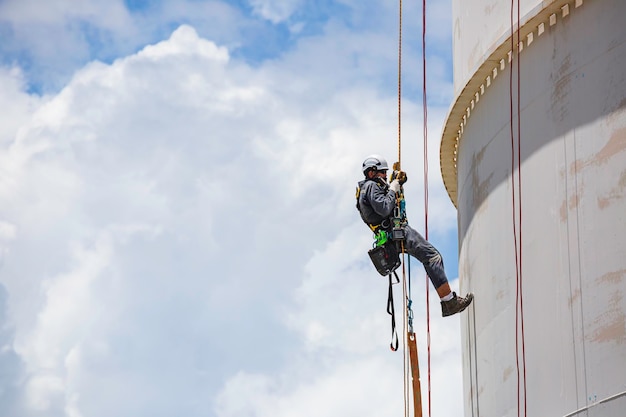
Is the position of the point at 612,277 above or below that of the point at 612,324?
above

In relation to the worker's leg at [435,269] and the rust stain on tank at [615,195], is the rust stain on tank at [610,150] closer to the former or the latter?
the rust stain on tank at [615,195]

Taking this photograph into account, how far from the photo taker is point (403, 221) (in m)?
15.7

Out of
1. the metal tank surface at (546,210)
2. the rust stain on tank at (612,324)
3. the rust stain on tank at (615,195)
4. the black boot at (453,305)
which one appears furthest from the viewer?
the black boot at (453,305)

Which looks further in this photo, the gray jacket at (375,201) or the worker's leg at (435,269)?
the gray jacket at (375,201)

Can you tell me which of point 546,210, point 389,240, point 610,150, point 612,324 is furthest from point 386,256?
point 612,324

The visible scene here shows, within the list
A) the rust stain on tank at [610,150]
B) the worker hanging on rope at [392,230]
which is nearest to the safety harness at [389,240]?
the worker hanging on rope at [392,230]

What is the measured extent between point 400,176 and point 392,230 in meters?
0.71

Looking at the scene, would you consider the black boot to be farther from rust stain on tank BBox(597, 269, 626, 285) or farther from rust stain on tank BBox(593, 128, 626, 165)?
rust stain on tank BBox(593, 128, 626, 165)

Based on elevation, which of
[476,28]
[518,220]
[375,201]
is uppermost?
[476,28]

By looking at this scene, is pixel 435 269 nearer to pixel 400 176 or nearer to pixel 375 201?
pixel 375 201

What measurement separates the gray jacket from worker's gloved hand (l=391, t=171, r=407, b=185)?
0.59 ft

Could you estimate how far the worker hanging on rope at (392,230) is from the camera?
15477 mm

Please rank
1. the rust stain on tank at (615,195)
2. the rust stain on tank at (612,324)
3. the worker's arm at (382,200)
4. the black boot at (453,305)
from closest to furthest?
the rust stain on tank at (612,324) → the rust stain on tank at (615,195) → the black boot at (453,305) → the worker's arm at (382,200)

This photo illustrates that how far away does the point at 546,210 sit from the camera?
1331 centimetres
